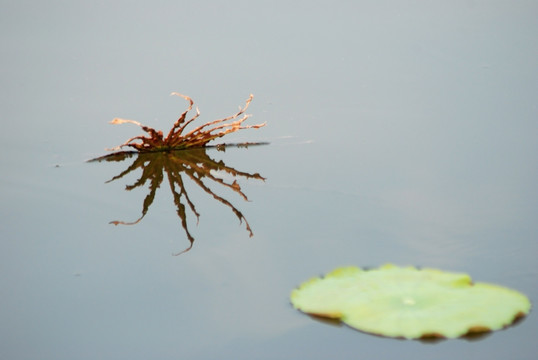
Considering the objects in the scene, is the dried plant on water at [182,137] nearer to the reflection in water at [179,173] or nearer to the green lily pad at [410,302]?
the reflection in water at [179,173]

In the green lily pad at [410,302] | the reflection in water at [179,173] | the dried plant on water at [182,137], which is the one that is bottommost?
the green lily pad at [410,302]

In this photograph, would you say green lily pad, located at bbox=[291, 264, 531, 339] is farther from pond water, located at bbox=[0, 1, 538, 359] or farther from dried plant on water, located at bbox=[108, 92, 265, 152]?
dried plant on water, located at bbox=[108, 92, 265, 152]

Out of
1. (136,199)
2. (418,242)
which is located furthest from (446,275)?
(136,199)

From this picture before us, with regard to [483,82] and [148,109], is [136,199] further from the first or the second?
[483,82]

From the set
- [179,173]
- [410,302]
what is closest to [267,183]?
[179,173]

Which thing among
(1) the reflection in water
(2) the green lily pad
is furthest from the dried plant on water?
(2) the green lily pad

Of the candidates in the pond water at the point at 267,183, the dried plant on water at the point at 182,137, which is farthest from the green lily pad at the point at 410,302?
the dried plant on water at the point at 182,137

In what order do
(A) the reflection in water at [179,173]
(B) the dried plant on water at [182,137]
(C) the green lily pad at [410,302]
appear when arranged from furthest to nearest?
(B) the dried plant on water at [182,137] → (A) the reflection in water at [179,173] → (C) the green lily pad at [410,302]
